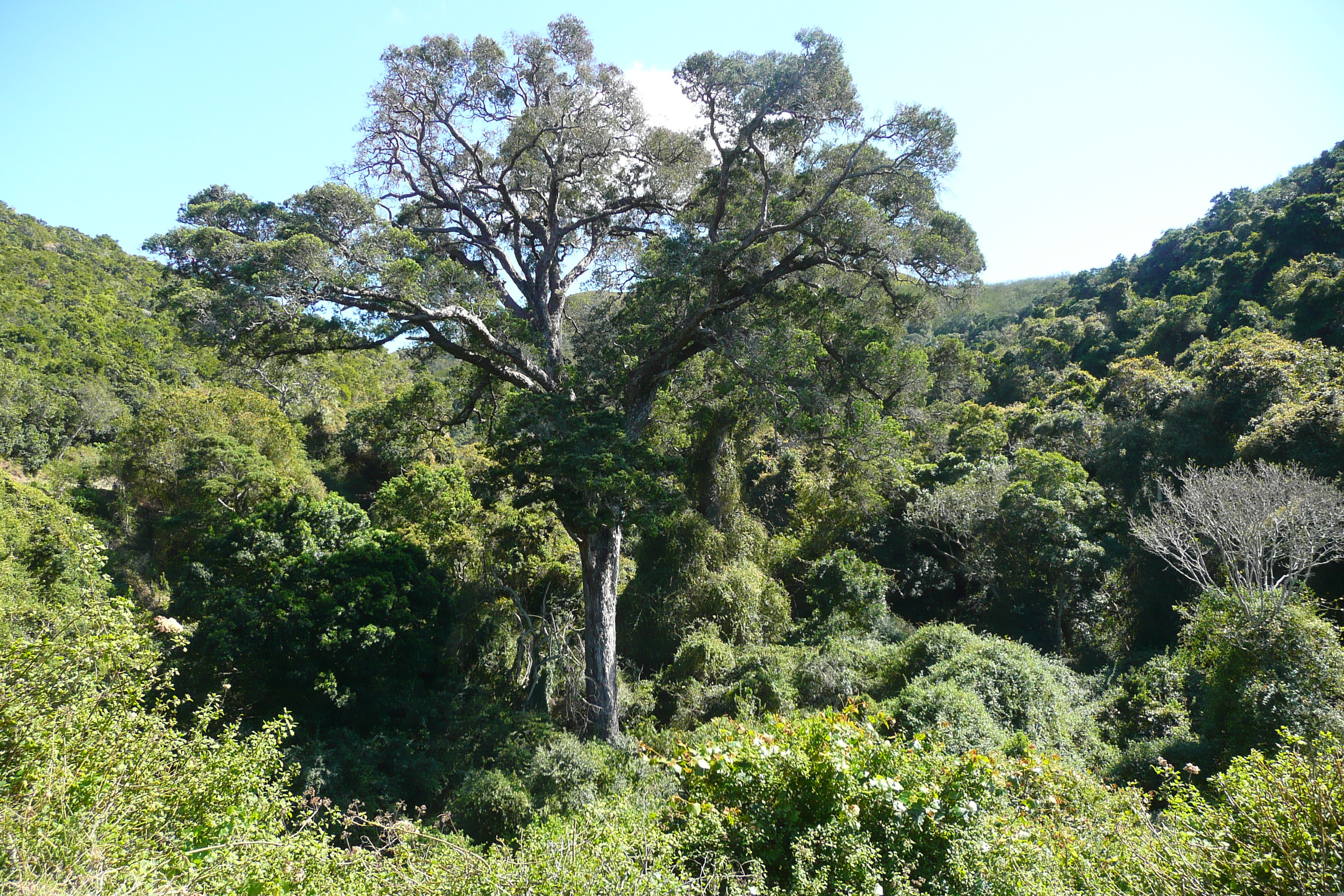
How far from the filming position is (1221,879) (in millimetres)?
2998

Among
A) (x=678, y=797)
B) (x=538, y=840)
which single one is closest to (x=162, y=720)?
(x=538, y=840)

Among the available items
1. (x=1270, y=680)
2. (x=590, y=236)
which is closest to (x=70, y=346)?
(x=590, y=236)

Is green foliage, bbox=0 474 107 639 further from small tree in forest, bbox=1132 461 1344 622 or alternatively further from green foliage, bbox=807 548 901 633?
small tree in forest, bbox=1132 461 1344 622

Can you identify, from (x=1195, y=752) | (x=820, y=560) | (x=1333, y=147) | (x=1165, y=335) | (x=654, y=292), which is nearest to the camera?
(x=1195, y=752)

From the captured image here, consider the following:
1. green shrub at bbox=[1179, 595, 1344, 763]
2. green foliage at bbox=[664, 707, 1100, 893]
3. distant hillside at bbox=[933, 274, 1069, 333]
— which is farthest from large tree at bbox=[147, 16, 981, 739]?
distant hillside at bbox=[933, 274, 1069, 333]

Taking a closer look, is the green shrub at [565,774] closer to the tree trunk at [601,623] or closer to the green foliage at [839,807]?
the tree trunk at [601,623]

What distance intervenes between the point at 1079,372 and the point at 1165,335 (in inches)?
113

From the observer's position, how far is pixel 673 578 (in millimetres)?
12070

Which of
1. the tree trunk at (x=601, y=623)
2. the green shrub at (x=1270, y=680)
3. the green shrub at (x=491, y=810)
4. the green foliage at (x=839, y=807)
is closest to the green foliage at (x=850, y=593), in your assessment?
the tree trunk at (x=601, y=623)

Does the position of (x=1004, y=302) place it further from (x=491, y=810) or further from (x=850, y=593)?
(x=491, y=810)

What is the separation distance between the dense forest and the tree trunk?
58mm

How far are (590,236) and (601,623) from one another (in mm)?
6507

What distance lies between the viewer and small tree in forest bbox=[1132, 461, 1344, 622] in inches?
352

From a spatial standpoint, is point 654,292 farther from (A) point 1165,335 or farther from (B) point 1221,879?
(A) point 1165,335
